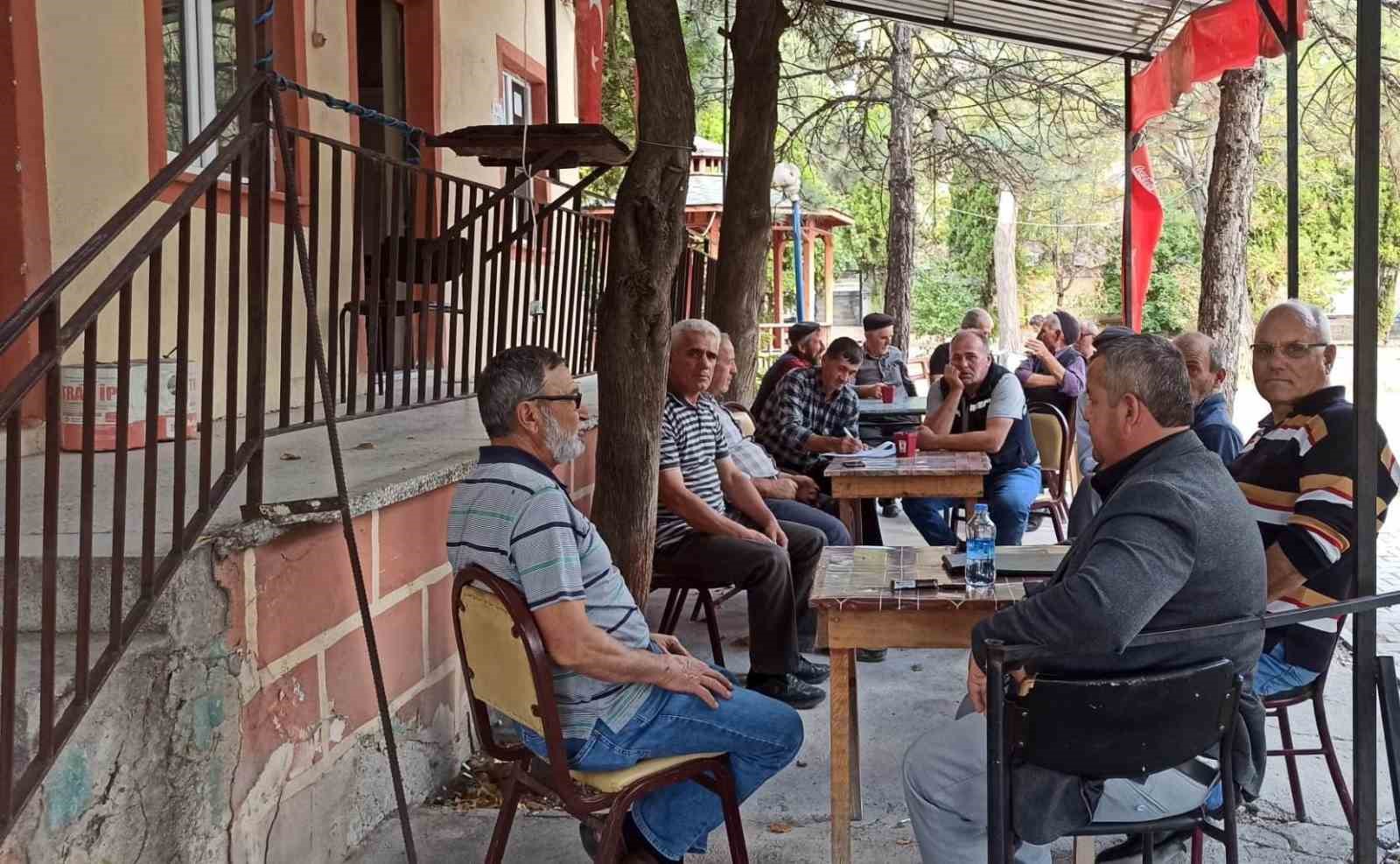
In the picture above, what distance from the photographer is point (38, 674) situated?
2482 mm

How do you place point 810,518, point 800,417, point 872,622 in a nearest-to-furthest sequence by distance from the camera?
point 872,622 → point 810,518 → point 800,417

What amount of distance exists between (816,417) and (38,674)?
509cm

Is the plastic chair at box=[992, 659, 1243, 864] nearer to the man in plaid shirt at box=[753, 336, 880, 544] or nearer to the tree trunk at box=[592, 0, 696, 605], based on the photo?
the tree trunk at box=[592, 0, 696, 605]

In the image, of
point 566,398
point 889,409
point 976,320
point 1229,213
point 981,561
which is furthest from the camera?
point 976,320

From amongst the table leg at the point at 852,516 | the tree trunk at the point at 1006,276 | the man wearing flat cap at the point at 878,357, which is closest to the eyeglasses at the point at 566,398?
the table leg at the point at 852,516

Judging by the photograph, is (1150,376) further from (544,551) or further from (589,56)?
(589,56)

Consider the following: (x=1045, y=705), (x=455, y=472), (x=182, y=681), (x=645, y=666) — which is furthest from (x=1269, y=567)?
(x=182, y=681)

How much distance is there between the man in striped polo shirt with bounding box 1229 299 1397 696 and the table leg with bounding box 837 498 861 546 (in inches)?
102

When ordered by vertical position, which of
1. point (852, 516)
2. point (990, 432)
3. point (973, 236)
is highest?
point (973, 236)

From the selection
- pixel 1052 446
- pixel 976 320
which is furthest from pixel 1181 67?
pixel 976 320

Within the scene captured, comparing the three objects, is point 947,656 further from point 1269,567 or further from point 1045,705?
point 1045,705

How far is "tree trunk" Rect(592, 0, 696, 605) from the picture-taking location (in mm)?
3939

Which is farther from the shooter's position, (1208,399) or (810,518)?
(810,518)

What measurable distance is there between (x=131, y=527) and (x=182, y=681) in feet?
1.55
